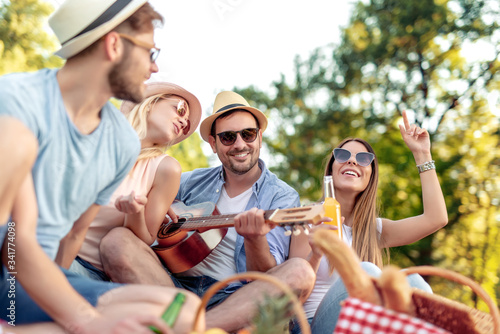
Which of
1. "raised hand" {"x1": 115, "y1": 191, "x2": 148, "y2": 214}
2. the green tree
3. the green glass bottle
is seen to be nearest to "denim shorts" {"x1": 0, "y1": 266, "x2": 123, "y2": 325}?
the green glass bottle

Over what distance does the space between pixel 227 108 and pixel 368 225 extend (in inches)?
56.2

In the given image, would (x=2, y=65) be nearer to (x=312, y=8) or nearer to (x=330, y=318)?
(x=312, y=8)

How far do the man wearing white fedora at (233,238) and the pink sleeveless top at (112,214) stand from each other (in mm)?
142

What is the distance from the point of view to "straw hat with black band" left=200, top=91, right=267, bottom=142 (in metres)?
3.93

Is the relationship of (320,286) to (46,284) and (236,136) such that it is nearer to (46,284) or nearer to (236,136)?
(236,136)

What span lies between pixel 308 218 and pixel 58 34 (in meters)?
1.42

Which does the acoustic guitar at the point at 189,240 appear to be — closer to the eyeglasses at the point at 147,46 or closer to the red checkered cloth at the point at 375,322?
the eyeglasses at the point at 147,46

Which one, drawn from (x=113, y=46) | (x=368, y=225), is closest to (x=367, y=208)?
(x=368, y=225)

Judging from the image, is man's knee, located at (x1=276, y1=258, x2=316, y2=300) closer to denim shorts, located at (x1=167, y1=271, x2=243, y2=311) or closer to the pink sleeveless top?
denim shorts, located at (x1=167, y1=271, x2=243, y2=311)

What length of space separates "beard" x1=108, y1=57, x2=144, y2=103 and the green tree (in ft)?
32.8

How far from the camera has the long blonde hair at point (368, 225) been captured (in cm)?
352

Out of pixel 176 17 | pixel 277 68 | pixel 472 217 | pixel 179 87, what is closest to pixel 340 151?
pixel 179 87

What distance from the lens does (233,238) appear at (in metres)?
3.47

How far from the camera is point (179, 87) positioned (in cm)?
346
